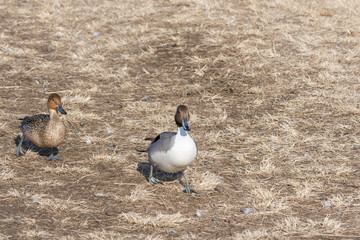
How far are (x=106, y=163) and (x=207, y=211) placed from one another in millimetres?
2005

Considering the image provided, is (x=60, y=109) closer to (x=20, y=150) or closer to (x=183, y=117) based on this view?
(x=20, y=150)

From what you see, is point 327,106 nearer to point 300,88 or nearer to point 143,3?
point 300,88

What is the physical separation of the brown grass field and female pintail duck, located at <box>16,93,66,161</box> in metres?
0.31

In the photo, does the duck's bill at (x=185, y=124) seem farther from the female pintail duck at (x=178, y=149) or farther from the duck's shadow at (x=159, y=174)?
the duck's shadow at (x=159, y=174)

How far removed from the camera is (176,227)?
5988 mm

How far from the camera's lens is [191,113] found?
32.0 ft

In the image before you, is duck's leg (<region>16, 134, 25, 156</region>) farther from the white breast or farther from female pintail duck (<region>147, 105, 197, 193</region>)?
the white breast

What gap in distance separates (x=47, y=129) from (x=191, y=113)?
120 inches

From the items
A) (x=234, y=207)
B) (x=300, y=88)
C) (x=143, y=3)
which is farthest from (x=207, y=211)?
(x=143, y=3)

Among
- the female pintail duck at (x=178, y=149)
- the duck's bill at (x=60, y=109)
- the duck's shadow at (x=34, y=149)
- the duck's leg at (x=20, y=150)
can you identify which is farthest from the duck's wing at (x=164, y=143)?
the duck's leg at (x=20, y=150)

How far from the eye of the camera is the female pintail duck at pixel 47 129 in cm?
761

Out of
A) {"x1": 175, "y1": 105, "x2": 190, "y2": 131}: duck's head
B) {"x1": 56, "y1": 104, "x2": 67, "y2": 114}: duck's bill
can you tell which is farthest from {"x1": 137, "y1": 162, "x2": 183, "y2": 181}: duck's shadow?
{"x1": 56, "y1": 104, "x2": 67, "y2": 114}: duck's bill

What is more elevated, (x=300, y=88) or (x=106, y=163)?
(x=300, y=88)

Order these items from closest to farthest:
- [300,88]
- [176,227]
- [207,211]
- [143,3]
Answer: [176,227]
[207,211]
[300,88]
[143,3]
